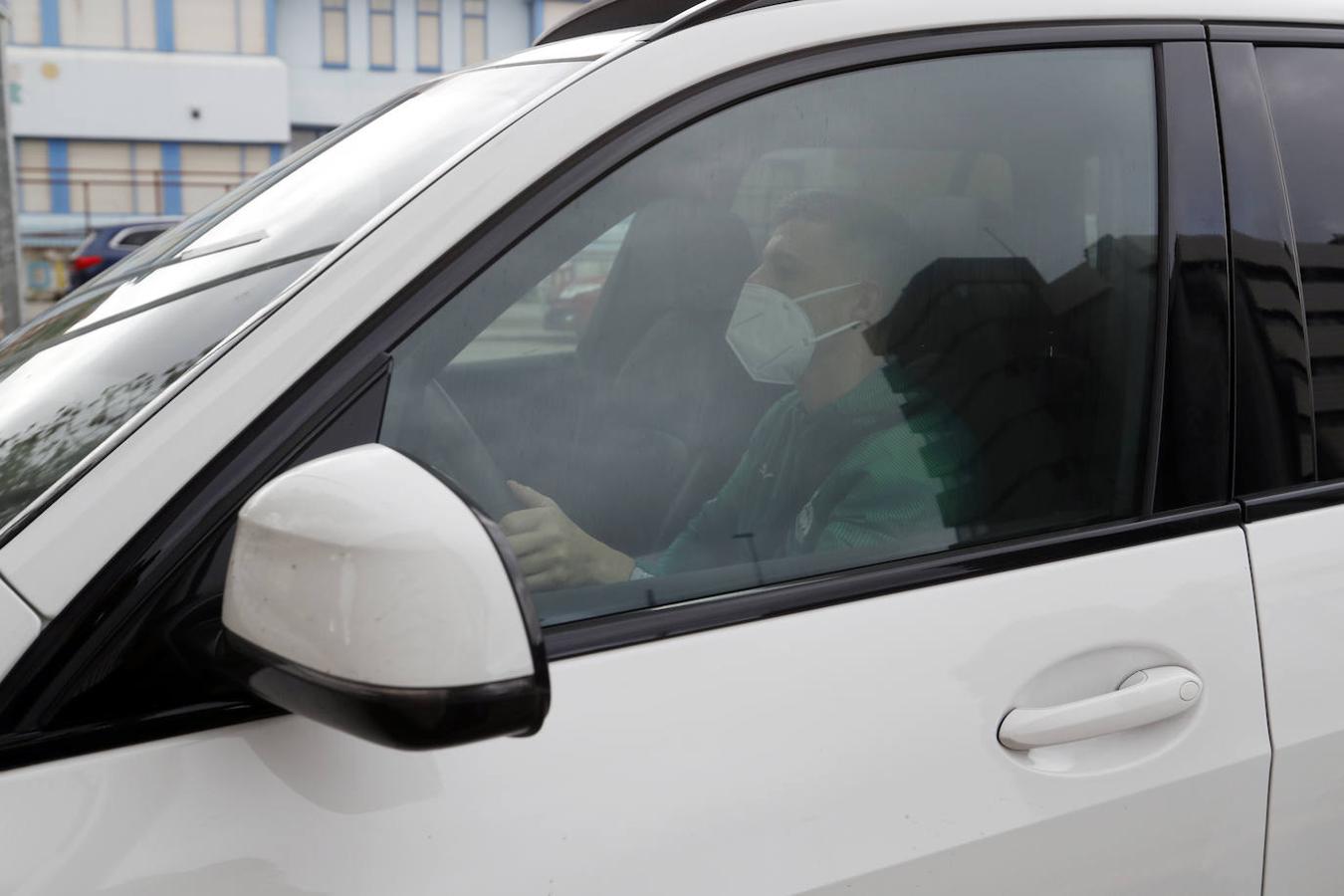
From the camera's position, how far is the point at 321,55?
38.9 m

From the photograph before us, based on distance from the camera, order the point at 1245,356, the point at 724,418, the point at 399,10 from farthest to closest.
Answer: the point at 399,10 → the point at 1245,356 → the point at 724,418

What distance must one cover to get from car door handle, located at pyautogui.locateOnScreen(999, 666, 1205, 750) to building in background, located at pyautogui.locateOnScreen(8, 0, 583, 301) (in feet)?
118

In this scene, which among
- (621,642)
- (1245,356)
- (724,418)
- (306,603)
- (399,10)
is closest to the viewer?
(306,603)

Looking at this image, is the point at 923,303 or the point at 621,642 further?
the point at 923,303

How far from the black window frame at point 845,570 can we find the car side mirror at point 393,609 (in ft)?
0.45

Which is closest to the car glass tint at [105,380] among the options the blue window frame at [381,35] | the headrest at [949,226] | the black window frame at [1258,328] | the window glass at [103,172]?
the headrest at [949,226]

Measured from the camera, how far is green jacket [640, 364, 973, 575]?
143 centimetres

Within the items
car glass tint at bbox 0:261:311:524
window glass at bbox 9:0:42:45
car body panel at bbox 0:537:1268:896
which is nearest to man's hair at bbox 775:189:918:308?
car body panel at bbox 0:537:1268:896

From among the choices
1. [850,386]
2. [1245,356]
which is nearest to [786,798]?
[850,386]

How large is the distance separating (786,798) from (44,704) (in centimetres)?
64

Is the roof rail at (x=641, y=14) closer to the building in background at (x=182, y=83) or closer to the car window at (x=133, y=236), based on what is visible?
the car window at (x=133, y=236)

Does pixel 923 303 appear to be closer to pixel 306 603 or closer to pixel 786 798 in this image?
pixel 786 798

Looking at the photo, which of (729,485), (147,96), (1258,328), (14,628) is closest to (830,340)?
(729,485)

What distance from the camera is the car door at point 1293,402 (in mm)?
1521
